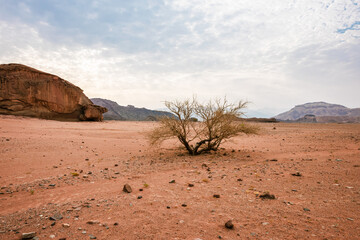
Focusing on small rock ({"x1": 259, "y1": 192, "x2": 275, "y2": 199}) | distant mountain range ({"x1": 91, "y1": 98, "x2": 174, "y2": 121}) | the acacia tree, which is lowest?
small rock ({"x1": 259, "y1": 192, "x2": 275, "y2": 199})

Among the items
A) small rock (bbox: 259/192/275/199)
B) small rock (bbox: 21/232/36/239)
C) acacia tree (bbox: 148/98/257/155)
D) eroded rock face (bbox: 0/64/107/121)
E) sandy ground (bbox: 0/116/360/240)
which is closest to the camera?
small rock (bbox: 21/232/36/239)

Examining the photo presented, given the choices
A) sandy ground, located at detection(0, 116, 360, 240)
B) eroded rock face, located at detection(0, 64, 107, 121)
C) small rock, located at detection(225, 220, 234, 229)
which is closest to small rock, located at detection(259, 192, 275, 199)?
sandy ground, located at detection(0, 116, 360, 240)

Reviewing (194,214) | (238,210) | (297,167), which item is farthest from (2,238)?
(297,167)

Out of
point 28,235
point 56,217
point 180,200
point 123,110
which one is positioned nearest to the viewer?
point 28,235

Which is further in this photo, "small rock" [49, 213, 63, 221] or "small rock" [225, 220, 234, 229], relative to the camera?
"small rock" [49, 213, 63, 221]

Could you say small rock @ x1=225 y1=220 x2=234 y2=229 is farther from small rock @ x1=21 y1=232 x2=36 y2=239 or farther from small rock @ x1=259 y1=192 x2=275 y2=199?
small rock @ x1=21 y1=232 x2=36 y2=239

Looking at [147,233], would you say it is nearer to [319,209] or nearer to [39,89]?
[319,209]

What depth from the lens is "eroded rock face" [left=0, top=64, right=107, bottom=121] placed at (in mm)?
22062

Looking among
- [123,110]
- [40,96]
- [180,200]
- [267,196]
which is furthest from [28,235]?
[123,110]

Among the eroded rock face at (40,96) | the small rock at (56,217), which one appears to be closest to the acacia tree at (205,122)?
the small rock at (56,217)

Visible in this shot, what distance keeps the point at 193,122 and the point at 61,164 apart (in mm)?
5471

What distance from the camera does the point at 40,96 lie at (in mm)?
23734

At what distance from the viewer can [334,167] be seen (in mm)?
5801

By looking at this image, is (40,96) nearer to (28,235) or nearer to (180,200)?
(28,235)
